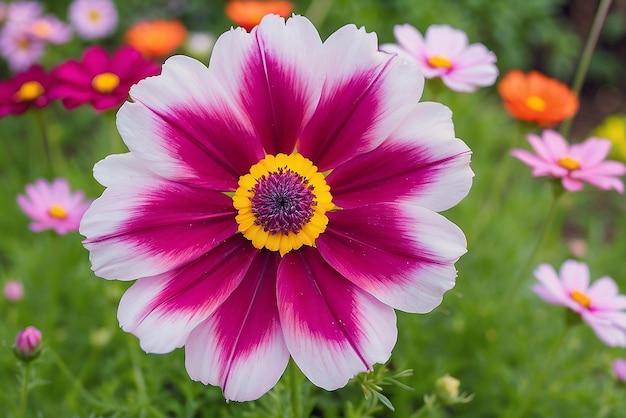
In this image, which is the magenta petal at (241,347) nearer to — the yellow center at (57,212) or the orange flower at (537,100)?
the yellow center at (57,212)

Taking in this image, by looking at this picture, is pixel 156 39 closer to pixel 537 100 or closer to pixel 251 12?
pixel 251 12

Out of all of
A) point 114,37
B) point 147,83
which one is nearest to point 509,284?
point 147,83

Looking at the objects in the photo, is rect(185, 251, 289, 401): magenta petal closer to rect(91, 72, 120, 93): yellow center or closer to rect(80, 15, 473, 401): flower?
rect(80, 15, 473, 401): flower

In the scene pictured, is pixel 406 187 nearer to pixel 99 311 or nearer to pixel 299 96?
pixel 299 96

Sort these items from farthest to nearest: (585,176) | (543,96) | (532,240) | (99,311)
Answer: (532,240) < (99,311) < (543,96) < (585,176)

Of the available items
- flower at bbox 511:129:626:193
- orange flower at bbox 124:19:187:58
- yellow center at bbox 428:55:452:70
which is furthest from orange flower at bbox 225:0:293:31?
flower at bbox 511:129:626:193
